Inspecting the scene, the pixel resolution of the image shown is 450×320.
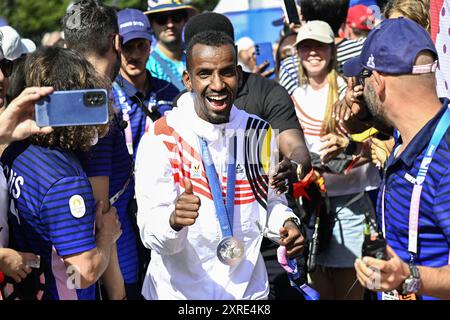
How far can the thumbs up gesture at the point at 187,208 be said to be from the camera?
376 cm

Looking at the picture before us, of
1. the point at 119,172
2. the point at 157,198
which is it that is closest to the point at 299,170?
the point at 119,172

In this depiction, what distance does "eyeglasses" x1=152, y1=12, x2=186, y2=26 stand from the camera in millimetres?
7957

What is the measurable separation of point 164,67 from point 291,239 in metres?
3.83

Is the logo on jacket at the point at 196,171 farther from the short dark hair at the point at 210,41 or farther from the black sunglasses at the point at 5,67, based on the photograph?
the black sunglasses at the point at 5,67

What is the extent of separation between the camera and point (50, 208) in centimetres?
355

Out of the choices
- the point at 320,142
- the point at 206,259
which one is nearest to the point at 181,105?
the point at 206,259

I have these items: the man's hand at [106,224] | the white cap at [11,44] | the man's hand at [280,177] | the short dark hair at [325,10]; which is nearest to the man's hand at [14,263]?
the man's hand at [106,224]

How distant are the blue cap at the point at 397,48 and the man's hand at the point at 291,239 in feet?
2.88

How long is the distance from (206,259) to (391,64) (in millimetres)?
1307

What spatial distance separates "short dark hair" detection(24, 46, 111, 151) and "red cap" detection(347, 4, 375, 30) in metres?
4.07

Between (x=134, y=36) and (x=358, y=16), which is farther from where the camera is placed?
(x=358, y=16)

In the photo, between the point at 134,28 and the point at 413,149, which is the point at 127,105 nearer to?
the point at 134,28

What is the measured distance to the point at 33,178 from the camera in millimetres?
3598

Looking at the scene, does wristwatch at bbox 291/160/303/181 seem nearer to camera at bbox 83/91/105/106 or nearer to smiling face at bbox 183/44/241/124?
smiling face at bbox 183/44/241/124
